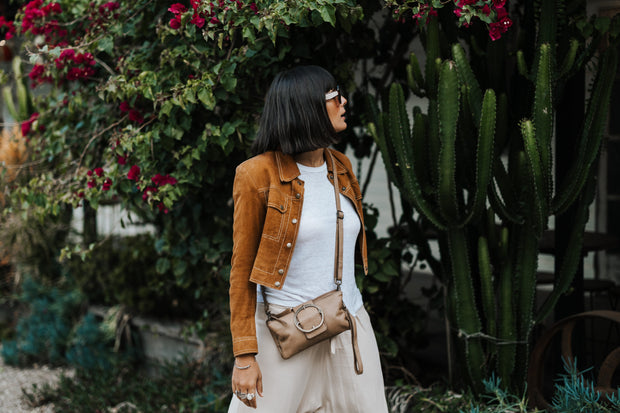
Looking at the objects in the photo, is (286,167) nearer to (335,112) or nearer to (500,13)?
(335,112)

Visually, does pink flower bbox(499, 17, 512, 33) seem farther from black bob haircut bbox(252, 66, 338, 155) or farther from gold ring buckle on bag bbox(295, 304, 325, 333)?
gold ring buckle on bag bbox(295, 304, 325, 333)

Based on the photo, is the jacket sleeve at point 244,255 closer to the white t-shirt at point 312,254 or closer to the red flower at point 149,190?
the white t-shirt at point 312,254

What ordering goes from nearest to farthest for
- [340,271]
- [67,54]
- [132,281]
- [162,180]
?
[340,271] < [162,180] < [67,54] < [132,281]

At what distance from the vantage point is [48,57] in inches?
141

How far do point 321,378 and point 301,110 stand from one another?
37.7 inches

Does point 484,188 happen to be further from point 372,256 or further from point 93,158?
point 93,158

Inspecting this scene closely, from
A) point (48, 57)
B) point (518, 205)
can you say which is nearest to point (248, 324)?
point (518, 205)

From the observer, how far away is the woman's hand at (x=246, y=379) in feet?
7.12

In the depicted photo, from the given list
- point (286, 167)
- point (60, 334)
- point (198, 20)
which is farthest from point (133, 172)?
point (60, 334)

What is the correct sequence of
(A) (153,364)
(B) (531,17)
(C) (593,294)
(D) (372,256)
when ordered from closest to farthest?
(B) (531,17) < (D) (372,256) < (C) (593,294) < (A) (153,364)

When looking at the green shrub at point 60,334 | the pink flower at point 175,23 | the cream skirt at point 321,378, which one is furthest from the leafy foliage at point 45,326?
the cream skirt at point 321,378

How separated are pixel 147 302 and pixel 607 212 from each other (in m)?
3.46

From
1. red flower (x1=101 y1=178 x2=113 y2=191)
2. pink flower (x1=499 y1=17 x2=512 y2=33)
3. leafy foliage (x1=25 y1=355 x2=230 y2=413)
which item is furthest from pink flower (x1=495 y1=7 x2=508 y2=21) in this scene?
leafy foliage (x1=25 y1=355 x2=230 y2=413)

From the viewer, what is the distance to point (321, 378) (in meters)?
2.36
